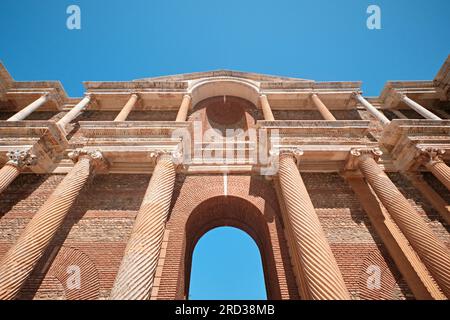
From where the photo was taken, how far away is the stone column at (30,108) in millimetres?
10086

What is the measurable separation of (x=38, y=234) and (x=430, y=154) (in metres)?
12.3

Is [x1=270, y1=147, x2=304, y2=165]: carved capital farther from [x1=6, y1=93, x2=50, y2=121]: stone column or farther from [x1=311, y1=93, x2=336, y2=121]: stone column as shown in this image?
[x1=6, y1=93, x2=50, y2=121]: stone column

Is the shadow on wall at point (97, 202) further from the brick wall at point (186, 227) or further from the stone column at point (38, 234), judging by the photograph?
the stone column at point (38, 234)

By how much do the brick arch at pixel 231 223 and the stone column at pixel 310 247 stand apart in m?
1.67

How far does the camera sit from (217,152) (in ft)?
32.7

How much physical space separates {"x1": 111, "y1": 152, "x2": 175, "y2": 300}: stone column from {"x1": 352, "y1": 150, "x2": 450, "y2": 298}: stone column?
640 cm

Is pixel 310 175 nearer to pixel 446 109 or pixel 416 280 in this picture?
pixel 416 280

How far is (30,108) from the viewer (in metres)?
10.9

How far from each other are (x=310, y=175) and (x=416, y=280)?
4.36 meters

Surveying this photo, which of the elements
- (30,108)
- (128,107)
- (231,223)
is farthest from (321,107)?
(30,108)

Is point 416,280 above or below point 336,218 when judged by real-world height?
below
